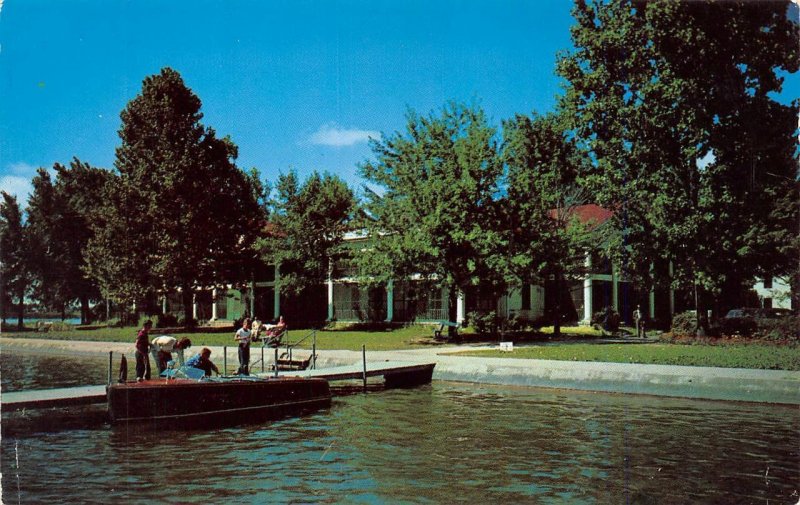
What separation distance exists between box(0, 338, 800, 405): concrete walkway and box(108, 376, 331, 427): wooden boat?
657 cm

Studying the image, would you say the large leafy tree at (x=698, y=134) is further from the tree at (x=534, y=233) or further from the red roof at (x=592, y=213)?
the red roof at (x=592, y=213)

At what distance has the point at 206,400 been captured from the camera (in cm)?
1795

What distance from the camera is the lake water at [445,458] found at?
444 inches

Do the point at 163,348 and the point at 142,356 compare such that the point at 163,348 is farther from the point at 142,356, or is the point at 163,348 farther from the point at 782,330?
the point at 782,330

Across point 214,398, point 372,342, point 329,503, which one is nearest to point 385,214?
point 372,342

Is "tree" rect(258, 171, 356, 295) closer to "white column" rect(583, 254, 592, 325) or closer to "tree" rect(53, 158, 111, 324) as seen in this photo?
"white column" rect(583, 254, 592, 325)

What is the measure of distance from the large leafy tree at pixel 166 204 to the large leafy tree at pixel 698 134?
26.3 m

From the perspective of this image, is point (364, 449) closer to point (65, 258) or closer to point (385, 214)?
point (385, 214)

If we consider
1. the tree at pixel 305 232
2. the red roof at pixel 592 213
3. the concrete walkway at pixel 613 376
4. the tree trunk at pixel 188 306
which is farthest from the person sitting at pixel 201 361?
the red roof at pixel 592 213

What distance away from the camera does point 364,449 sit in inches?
571

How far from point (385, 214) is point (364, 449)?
73.0 ft

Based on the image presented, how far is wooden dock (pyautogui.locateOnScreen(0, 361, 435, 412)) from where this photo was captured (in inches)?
677

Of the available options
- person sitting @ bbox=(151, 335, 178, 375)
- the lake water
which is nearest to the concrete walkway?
the lake water

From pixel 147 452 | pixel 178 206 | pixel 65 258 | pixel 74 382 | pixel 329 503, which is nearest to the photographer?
pixel 329 503
